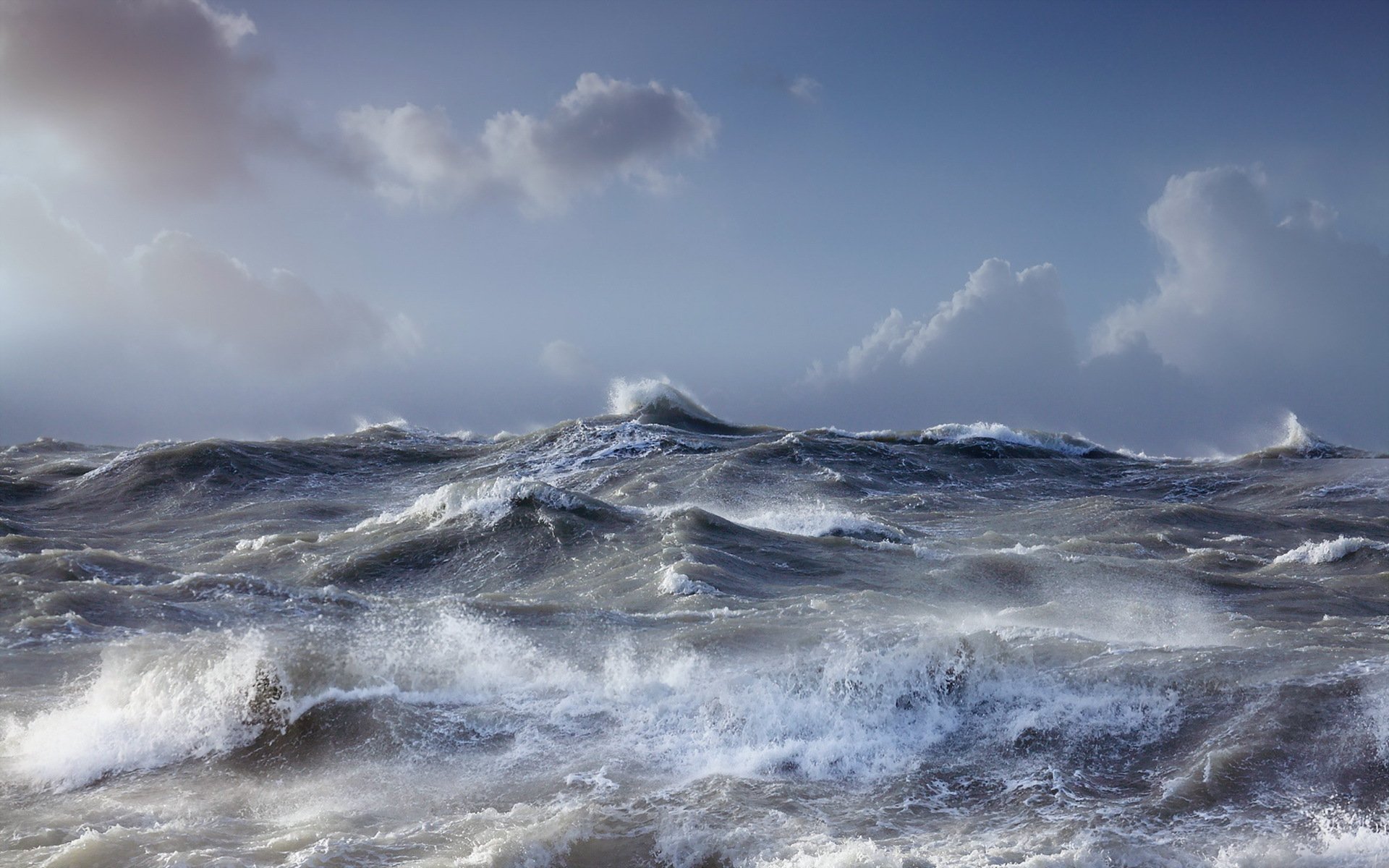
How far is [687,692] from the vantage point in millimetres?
8906

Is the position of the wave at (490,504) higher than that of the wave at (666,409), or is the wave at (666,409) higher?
the wave at (666,409)

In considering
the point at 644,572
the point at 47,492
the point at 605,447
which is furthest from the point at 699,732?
the point at 47,492

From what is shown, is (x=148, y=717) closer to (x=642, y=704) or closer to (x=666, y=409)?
(x=642, y=704)

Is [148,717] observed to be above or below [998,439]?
below

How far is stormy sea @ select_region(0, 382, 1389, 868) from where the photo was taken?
6465mm

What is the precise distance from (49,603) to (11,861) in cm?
690

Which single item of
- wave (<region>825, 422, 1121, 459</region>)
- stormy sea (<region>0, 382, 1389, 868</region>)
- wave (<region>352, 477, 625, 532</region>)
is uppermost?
wave (<region>825, 422, 1121, 459</region>)

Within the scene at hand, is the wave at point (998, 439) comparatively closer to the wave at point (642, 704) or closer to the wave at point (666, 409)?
the wave at point (666, 409)

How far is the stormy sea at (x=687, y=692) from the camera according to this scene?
6465mm

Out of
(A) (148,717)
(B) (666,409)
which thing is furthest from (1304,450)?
(A) (148,717)

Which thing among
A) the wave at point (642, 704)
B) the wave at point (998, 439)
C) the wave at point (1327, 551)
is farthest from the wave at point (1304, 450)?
the wave at point (642, 704)

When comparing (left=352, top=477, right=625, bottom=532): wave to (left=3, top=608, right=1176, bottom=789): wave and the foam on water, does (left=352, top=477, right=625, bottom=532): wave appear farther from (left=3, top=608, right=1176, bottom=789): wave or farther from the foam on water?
the foam on water

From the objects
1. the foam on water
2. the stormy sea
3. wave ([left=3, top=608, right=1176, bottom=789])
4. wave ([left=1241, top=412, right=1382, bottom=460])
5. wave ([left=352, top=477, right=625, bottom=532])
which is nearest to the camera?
the stormy sea

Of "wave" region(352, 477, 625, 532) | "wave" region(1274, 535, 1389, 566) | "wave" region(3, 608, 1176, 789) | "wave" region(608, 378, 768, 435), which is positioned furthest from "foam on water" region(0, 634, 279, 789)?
"wave" region(608, 378, 768, 435)
